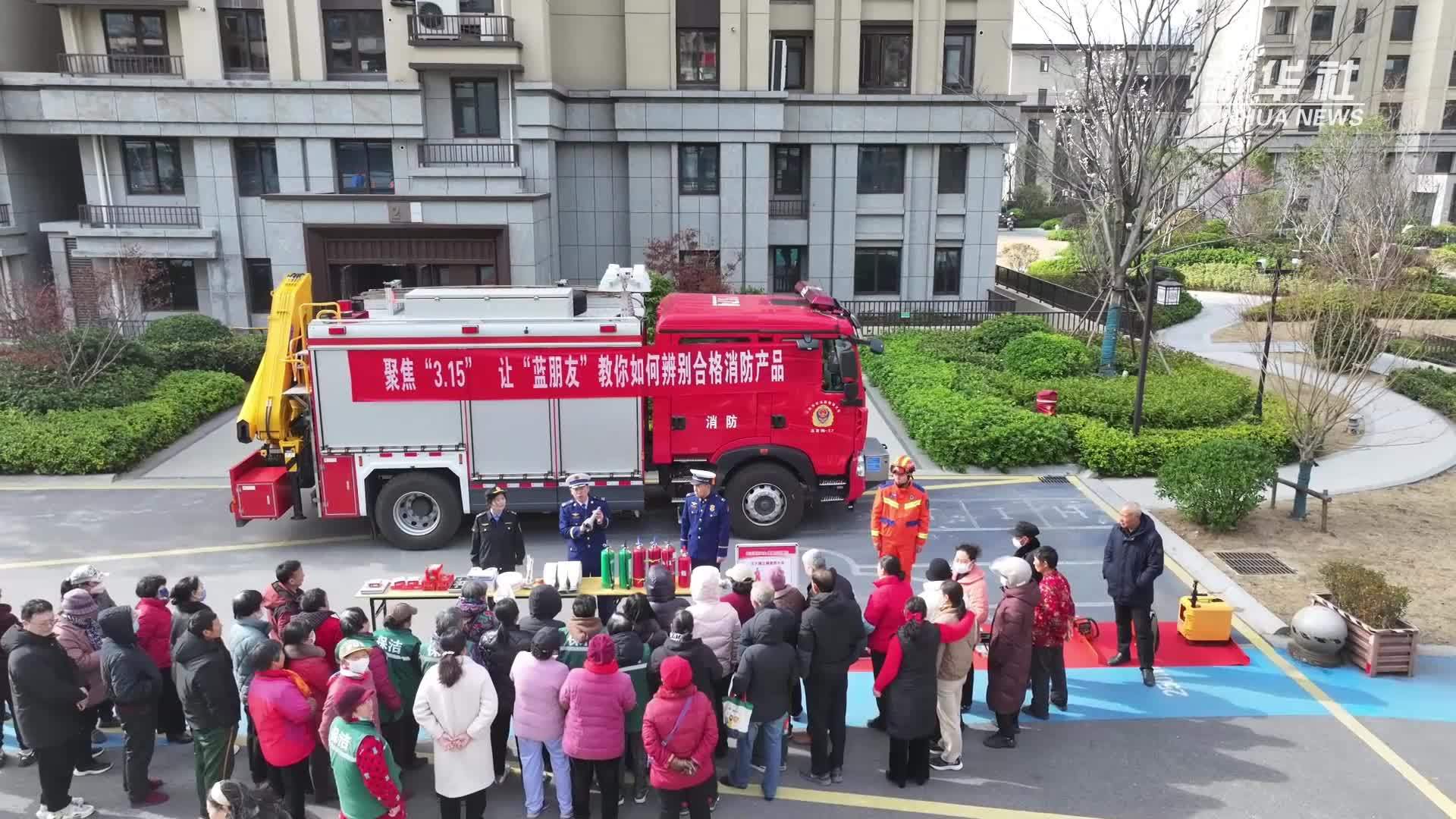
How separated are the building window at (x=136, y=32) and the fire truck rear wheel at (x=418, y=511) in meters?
21.8

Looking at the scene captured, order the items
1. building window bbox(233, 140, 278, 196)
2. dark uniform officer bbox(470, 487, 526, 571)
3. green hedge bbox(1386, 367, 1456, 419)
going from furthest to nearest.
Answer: building window bbox(233, 140, 278, 196) < green hedge bbox(1386, 367, 1456, 419) < dark uniform officer bbox(470, 487, 526, 571)

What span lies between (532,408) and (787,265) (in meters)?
19.9

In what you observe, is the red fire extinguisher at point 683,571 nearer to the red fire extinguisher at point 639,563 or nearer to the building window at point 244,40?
the red fire extinguisher at point 639,563

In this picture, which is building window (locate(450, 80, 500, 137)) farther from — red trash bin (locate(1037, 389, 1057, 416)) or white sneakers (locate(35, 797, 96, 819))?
white sneakers (locate(35, 797, 96, 819))

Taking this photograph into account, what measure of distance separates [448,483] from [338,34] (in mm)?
19018

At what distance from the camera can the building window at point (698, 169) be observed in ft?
100

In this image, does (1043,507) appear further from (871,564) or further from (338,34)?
(338,34)

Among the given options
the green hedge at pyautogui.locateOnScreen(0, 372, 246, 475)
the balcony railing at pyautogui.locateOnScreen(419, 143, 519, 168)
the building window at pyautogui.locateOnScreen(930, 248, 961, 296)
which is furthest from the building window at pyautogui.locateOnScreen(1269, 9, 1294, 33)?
the green hedge at pyautogui.locateOnScreen(0, 372, 246, 475)

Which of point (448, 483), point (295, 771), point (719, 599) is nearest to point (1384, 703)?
point (719, 599)

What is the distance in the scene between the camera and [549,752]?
799cm

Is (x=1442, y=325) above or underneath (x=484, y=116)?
underneath

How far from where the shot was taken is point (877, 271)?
107 ft

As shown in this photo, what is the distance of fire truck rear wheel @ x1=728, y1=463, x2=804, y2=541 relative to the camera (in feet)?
46.7

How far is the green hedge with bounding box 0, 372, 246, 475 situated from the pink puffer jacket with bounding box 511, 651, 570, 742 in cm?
1281
